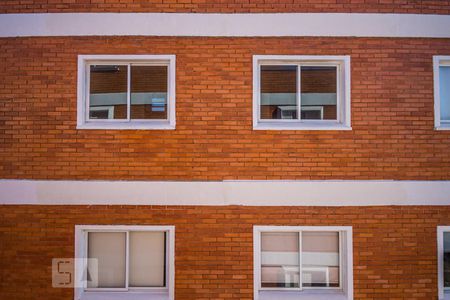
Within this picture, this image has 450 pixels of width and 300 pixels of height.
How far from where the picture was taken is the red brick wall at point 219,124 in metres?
5.95

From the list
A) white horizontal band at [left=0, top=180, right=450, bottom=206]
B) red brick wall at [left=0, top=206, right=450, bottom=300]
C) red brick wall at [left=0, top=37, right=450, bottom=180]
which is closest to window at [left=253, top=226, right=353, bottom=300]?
red brick wall at [left=0, top=206, right=450, bottom=300]

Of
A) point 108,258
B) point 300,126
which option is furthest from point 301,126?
point 108,258

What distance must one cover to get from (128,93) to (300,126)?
3.02 meters

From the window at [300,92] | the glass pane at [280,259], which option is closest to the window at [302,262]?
the glass pane at [280,259]

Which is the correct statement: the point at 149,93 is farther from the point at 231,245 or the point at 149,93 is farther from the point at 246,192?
the point at 231,245

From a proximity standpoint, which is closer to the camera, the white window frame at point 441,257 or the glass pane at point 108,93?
the white window frame at point 441,257

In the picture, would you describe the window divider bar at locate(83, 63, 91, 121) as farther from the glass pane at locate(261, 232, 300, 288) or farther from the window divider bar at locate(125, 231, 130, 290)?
the glass pane at locate(261, 232, 300, 288)

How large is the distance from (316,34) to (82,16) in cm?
399

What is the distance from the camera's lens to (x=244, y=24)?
6031 mm

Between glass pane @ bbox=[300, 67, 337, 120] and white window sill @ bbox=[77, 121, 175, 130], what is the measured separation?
2.35 m

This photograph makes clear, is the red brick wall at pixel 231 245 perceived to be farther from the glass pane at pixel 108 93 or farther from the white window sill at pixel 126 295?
the glass pane at pixel 108 93

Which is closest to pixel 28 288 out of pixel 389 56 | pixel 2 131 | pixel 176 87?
pixel 2 131

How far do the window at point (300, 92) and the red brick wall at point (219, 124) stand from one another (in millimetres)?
243

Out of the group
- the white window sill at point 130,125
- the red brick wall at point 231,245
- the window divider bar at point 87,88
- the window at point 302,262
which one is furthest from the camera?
the window divider bar at point 87,88
